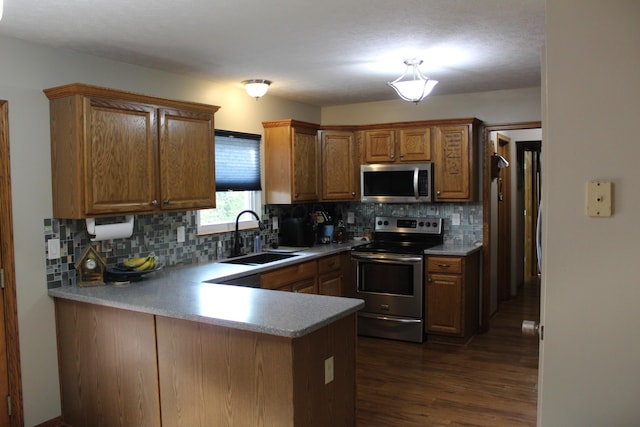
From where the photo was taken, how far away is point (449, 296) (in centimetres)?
484

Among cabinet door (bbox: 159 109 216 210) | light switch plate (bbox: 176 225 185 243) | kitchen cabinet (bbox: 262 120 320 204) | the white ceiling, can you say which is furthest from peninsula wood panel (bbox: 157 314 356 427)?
kitchen cabinet (bbox: 262 120 320 204)

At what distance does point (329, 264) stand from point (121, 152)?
2.31 meters

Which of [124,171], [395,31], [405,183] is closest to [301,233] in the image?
[405,183]

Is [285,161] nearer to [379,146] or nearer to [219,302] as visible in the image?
[379,146]

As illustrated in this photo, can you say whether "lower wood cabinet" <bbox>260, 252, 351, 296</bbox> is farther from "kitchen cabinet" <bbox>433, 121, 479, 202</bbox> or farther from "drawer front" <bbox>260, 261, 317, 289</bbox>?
"kitchen cabinet" <bbox>433, 121, 479, 202</bbox>

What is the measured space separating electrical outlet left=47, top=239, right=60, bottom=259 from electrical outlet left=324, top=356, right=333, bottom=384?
187cm

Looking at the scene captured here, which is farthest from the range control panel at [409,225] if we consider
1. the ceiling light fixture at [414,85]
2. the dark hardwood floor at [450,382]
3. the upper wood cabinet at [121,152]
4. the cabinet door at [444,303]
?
the upper wood cabinet at [121,152]

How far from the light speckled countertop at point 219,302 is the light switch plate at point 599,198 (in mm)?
1203

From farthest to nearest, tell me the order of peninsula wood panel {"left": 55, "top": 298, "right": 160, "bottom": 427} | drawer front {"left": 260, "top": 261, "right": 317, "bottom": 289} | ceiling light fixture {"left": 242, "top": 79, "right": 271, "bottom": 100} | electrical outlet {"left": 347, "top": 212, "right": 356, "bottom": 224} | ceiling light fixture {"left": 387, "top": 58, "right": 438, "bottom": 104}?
electrical outlet {"left": 347, "top": 212, "right": 356, "bottom": 224}, ceiling light fixture {"left": 242, "top": 79, "right": 271, "bottom": 100}, drawer front {"left": 260, "top": 261, "right": 317, "bottom": 289}, ceiling light fixture {"left": 387, "top": 58, "right": 438, "bottom": 104}, peninsula wood panel {"left": 55, "top": 298, "right": 160, "bottom": 427}

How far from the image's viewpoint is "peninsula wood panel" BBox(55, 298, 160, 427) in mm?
2812

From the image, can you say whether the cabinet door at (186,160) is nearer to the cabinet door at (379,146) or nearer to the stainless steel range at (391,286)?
the stainless steel range at (391,286)

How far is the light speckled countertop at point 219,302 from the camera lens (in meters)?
2.33

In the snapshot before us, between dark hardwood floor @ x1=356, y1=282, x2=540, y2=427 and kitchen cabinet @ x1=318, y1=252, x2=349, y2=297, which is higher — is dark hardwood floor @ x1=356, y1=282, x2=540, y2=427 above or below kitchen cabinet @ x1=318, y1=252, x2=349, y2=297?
below

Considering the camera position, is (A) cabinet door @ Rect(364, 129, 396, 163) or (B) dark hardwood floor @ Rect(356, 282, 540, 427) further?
(A) cabinet door @ Rect(364, 129, 396, 163)
